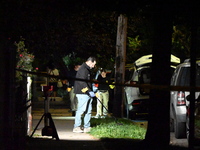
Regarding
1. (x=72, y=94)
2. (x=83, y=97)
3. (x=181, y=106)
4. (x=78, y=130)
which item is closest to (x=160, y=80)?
(x=181, y=106)

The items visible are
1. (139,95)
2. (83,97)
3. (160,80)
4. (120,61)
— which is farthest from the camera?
(120,61)

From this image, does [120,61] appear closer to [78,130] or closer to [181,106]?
[78,130]

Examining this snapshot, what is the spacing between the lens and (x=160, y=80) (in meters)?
9.81

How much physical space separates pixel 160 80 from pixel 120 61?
10.1 meters

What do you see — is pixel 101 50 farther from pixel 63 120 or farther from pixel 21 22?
pixel 21 22

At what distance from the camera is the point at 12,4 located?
30.9 ft

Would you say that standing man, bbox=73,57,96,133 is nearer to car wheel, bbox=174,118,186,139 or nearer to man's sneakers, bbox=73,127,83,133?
man's sneakers, bbox=73,127,83,133

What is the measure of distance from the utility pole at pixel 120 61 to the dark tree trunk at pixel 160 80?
9521mm

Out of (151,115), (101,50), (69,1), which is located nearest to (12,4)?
(69,1)

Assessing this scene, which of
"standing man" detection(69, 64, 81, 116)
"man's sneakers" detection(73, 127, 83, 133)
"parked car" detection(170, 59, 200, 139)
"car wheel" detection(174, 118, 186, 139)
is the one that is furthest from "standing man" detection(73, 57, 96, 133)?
"standing man" detection(69, 64, 81, 116)

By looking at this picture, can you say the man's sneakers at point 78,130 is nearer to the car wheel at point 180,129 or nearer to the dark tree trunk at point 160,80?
the car wheel at point 180,129

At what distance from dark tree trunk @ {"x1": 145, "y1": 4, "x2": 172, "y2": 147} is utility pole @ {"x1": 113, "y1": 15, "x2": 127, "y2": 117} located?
9521mm

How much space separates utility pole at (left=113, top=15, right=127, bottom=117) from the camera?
63.8ft

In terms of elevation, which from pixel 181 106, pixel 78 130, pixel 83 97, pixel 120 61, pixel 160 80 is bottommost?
pixel 78 130
